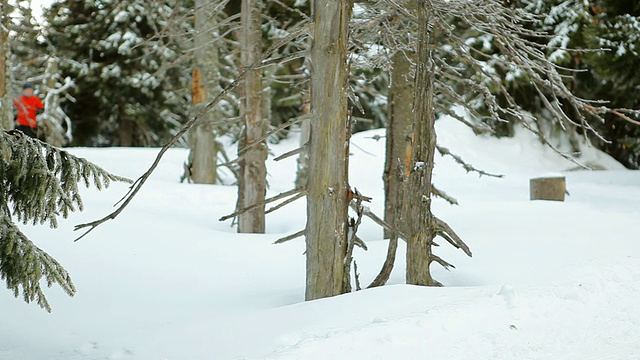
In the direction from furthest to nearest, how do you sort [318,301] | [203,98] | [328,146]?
[203,98] → [328,146] → [318,301]

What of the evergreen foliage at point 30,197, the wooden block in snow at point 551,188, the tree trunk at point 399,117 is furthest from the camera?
the wooden block in snow at point 551,188

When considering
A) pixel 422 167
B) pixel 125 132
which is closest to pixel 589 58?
pixel 422 167

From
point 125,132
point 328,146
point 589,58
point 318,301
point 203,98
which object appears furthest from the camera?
point 125,132

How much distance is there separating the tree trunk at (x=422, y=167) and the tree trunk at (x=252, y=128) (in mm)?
3777

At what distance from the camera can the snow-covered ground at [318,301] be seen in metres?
5.17

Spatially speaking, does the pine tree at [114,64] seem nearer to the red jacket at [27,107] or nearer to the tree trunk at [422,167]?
the red jacket at [27,107]

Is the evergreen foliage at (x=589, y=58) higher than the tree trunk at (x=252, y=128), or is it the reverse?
the evergreen foliage at (x=589, y=58)

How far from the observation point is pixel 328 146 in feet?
20.5

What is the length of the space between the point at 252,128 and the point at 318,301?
4567 mm

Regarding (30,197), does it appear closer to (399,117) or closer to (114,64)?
(399,117)

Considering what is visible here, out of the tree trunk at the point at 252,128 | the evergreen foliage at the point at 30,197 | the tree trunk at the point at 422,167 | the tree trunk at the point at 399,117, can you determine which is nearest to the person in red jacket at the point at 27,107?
the tree trunk at the point at 252,128

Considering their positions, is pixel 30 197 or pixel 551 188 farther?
pixel 551 188

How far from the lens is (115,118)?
26.0 metres

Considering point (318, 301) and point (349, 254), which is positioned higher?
point (349, 254)
